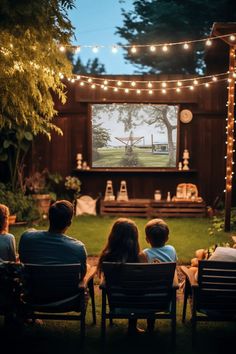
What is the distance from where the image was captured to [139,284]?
376cm

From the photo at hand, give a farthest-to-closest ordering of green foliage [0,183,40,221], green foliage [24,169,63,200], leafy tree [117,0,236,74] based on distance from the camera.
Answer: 1. leafy tree [117,0,236,74]
2. green foliage [24,169,63,200]
3. green foliage [0,183,40,221]

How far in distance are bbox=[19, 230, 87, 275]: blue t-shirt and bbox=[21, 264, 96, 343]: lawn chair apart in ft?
0.65

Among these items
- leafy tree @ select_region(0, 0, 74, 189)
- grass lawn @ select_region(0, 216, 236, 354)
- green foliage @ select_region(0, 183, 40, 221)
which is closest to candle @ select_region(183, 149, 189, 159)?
green foliage @ select_region(0, 183, 40, 221)

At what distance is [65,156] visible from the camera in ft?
35.1

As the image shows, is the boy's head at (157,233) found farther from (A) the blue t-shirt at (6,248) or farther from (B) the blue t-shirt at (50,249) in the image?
(A) the blue t-shirt at (6,248)

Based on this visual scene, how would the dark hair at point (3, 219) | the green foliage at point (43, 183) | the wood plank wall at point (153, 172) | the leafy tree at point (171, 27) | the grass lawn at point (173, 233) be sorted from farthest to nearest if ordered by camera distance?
the leafy tree at point (171, 27), the wood plank wall at point (153, 172), the green foliage at point (43, 183), the grass lawn at point (173, 233), the dark hair at point (3, 219)

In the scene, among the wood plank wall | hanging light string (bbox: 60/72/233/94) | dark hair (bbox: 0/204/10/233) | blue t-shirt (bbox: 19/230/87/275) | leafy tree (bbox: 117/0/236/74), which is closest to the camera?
blue t-shirt (bbox: 19/230/87/275)

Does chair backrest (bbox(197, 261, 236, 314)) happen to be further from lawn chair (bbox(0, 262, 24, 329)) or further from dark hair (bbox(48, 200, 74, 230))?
lawn chair (bbox(0, 262, 24, 329))

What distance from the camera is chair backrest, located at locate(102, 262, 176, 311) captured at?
371 centimetres

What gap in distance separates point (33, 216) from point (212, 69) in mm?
4775

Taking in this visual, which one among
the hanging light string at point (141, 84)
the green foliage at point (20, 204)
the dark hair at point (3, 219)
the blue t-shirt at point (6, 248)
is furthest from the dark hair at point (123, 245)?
the hanging light string at point (141, 84)

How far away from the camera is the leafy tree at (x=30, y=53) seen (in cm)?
515

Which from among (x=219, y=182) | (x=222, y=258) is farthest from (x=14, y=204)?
(x=222, y=258)

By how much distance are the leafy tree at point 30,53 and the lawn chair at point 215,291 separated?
9.93ft
